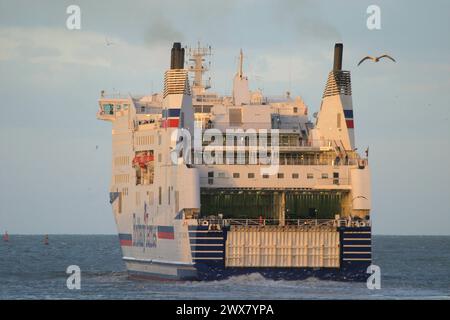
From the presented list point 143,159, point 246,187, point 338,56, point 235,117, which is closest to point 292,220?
point 246,187

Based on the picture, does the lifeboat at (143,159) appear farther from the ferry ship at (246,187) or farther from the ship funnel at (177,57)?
the ship funnel at (177,57)

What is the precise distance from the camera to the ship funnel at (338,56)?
62.2m

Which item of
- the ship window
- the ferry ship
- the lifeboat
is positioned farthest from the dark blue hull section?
the ship window

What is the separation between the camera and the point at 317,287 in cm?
5562

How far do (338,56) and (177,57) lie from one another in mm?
7236

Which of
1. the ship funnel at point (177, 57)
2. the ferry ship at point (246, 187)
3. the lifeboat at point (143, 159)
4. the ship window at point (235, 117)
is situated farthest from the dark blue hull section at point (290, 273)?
the ship funnel at point (177, 57)

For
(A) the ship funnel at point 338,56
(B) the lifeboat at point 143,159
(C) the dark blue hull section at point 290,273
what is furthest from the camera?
(B) the lifeboat at point 143,159

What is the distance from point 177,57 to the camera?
61219mm

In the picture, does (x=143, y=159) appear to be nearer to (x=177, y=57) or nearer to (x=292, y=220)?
(x=177, y=57)

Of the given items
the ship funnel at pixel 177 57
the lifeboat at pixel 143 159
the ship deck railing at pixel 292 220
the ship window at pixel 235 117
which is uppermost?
the ship funnel at pixel 177 57

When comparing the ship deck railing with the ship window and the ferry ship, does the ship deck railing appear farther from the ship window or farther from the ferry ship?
the ship window

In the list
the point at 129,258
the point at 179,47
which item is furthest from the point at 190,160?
the point at 129,258

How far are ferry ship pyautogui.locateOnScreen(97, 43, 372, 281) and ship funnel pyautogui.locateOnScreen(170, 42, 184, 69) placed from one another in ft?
0.14

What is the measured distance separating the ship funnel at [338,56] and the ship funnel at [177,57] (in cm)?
685
